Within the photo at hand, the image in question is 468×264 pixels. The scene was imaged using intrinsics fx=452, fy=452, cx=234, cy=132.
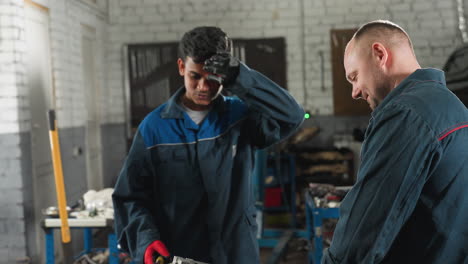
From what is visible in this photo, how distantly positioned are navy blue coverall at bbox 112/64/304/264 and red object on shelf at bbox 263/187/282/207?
142 inches

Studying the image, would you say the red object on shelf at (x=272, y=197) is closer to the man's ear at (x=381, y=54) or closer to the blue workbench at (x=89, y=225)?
the blue workbench at (x=89, y=225)

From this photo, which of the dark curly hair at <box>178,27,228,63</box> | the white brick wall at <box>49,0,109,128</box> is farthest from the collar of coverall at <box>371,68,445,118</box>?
the white brick wall at <box>49,0,109,128</box>

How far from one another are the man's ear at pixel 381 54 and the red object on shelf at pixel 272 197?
4.26m

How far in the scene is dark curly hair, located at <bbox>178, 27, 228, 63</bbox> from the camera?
172 cm

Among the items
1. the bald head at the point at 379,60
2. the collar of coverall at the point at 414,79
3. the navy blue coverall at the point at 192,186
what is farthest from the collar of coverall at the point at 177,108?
the collar of coverall at the point at 414,79

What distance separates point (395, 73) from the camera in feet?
3.91

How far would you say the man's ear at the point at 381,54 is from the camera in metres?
1.20

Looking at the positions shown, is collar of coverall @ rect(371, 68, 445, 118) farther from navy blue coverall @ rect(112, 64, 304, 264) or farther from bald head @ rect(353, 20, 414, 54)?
navy blue coverall @ rect(112, 64, 304, 264)

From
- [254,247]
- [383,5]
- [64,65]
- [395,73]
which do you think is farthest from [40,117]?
[383,5]

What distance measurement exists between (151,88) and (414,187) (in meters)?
5.68

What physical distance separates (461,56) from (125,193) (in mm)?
4138

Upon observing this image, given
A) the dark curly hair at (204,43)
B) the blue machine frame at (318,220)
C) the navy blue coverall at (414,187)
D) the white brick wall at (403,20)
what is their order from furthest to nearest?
the white brick wall at (403,20) < the blue machine frame at (318,220) < the dark curly hair at (204,43) < the navy blue coverall at (414,187)

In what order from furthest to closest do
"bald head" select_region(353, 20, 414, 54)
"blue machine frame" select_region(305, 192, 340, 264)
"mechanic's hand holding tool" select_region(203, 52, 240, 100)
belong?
"blue machine frame" select_region(305, 192, 340, 264) → "mechanic's hand holding tool" select_region(203, 52, 240, 100) → "bald head" select_region(353, 20, 414, 54)

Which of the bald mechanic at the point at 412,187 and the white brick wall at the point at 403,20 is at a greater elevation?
the white brick wall at the point at 403,20
